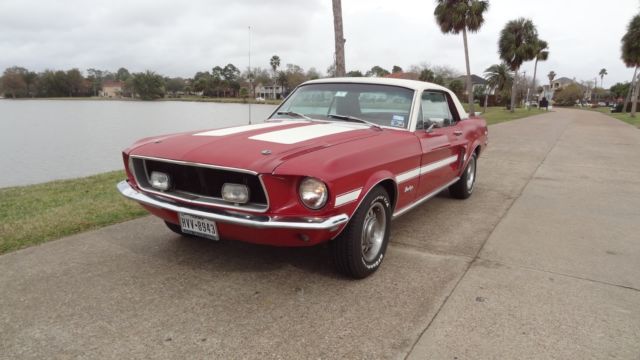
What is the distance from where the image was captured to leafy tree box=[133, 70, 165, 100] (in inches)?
2638

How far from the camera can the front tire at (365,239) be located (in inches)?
116

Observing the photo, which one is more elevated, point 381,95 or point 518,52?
point 518,52

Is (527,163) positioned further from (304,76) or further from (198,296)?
(304,76)

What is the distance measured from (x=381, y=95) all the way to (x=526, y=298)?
2.15 m

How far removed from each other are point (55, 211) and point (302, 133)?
331cm

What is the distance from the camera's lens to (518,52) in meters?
41.6

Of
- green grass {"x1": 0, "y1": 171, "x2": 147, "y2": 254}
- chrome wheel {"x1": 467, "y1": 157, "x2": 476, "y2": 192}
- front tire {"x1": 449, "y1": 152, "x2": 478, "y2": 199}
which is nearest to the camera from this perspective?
green grass {"x1": 0, "y1": 171, "x2": 147, "y2": 254}

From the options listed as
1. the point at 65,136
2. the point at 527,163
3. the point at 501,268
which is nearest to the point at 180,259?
A: the point at 501,268

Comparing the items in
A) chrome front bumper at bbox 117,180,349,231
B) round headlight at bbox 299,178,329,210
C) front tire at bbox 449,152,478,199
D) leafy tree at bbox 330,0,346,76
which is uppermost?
leafy tree at bbox 330,0,346,76

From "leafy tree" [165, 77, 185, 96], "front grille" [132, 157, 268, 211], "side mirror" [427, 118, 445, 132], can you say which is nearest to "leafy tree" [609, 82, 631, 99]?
"leafy tree" [165, 77, 185, 96]

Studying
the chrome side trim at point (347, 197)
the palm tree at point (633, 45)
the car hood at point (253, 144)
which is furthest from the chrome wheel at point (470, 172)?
the palm tree at point (633, 45)

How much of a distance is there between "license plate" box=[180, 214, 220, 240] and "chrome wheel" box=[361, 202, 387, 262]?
3.42 feet

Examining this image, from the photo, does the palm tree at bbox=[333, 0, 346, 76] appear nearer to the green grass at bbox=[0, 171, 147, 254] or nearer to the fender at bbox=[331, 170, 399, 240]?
the green grass at bbox=[0, 171, 147, 254]

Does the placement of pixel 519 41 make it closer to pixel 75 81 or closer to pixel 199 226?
pixel 199 226
